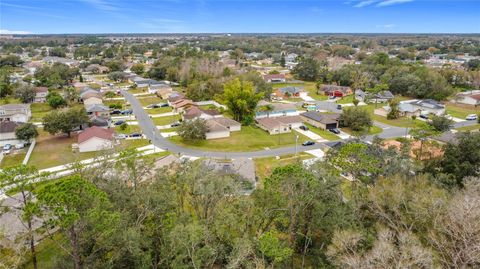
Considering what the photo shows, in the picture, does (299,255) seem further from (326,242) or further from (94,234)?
(94,234)

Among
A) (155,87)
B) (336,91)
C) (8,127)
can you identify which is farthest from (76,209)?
(336,91)

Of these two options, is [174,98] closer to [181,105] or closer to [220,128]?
[181,105]

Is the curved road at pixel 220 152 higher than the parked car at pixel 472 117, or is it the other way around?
the parked car at pixel 472 117

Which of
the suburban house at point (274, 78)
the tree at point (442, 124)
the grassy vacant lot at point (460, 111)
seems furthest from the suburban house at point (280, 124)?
the suburban house at point (274, 78)

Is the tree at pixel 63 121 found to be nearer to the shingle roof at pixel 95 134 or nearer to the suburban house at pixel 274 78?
the shingle roof at pixel 95 134

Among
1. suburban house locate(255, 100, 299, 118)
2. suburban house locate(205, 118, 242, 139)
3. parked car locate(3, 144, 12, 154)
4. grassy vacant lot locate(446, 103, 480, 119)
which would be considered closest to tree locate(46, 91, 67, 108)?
parked car locate(3, 144, 12, 154)

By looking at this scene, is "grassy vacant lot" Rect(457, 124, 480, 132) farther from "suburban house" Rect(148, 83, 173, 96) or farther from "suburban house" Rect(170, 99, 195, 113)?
"suburban house" Rect(148, 83, 173, 96)
